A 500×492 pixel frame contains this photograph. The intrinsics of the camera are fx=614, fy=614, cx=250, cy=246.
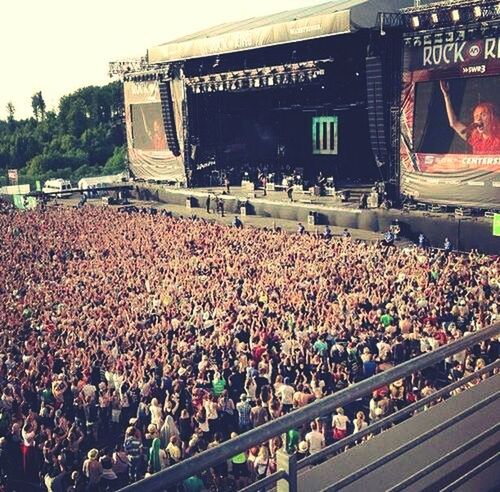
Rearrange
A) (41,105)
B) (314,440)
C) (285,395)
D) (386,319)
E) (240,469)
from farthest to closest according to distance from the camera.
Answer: (41,105), (386,319), (285,395), (314,440), (240,469)

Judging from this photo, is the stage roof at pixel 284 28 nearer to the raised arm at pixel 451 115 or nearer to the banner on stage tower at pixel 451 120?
the banner on stage tower at pixel 451 120

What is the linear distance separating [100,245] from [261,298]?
9789 millimetres

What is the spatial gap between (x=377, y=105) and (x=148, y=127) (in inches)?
808

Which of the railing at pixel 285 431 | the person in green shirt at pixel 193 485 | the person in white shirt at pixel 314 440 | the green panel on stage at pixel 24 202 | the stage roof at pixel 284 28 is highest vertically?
the stage roof at pixel 284 28

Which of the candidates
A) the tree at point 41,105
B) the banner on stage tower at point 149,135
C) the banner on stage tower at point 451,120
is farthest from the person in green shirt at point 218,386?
the tree at point 41,105

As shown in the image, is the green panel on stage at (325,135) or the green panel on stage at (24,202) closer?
the green panel on stage at (325,135)

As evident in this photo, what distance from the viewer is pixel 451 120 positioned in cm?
2455

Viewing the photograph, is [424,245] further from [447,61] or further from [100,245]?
[100,245]

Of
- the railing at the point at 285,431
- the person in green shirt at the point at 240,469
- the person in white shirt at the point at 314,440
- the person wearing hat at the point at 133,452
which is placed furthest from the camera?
the person wearing hat at the point at 133,452

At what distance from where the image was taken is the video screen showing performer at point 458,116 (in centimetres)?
2305

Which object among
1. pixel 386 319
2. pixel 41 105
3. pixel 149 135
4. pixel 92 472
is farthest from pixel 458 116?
pixel 41 105

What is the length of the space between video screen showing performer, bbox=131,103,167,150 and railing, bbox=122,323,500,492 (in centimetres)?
4055

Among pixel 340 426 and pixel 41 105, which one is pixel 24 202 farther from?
pixel 41 105

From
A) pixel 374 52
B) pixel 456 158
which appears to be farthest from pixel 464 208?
pixel 374 52
